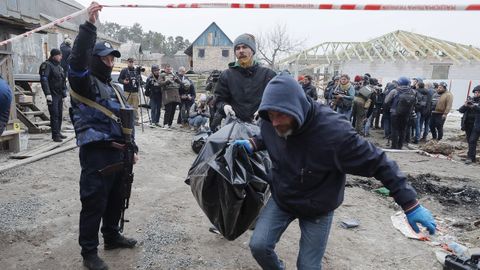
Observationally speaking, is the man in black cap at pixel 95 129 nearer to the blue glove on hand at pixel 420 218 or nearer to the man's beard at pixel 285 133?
the man's beard at pixel 285 133

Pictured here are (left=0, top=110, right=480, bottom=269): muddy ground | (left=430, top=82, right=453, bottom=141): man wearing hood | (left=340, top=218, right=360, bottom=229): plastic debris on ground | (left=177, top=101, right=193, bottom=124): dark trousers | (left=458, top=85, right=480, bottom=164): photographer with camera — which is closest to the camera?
(left=0, top=110, right=480, bottom=269): muddy ground

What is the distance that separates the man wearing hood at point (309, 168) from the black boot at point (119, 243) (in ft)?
4.78

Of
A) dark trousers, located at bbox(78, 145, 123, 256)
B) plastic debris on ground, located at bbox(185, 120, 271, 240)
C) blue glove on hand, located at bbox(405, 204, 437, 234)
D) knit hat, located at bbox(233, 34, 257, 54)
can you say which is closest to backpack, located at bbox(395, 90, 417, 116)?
knit hat, located at bbox(233, 34, 257, 54)

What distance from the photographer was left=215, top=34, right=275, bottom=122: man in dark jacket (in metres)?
3.62

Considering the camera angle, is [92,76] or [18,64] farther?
[18,64]

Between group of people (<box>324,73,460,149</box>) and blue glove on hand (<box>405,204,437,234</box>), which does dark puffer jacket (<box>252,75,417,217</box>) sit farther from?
group of people (<box>324,73,460,149</box>)

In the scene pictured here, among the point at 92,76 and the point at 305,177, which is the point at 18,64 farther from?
the point at 305,177

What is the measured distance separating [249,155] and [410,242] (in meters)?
2.31

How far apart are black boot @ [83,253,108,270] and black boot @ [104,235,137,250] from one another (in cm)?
35

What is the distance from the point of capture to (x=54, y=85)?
6934mm

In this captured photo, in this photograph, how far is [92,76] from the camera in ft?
8.93

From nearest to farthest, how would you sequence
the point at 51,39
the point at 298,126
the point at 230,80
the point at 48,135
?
the point at 298,126, the point at 230,80, the point at 48,135, the point at 51,39

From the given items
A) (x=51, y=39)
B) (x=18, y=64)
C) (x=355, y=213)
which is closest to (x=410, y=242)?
(x=355, y=213)

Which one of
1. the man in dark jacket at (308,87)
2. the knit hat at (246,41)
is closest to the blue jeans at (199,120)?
the man in dark jacket at (308,87)
